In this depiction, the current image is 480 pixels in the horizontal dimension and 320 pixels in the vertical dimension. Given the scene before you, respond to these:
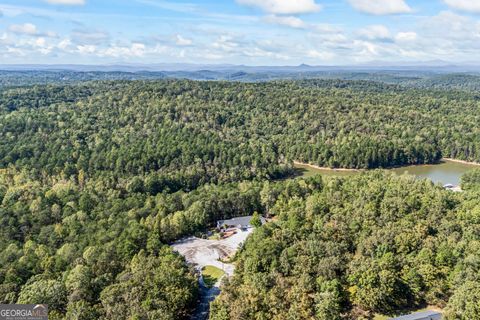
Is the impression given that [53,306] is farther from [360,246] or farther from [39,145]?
[39,145]

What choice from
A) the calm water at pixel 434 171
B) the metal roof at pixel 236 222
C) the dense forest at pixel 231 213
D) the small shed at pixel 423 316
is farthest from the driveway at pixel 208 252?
the calm water at pixel 434 171

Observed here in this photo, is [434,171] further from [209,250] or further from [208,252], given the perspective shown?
[208,252]

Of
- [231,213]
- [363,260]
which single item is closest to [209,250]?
[231,213]

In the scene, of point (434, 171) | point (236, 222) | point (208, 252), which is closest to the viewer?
point (208, 252)

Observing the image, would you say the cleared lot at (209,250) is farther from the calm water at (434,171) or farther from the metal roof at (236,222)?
the calm water at (434,171)

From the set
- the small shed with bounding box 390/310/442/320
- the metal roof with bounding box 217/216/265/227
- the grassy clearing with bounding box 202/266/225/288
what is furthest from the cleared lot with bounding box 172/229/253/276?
the small shed with bounding box 390/310/442/320

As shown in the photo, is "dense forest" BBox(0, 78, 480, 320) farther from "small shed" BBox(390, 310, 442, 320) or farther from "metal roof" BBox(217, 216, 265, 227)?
"metal roof" BBox(217, 216, 265, 227)

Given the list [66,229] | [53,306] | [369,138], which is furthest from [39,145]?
[369,138]
